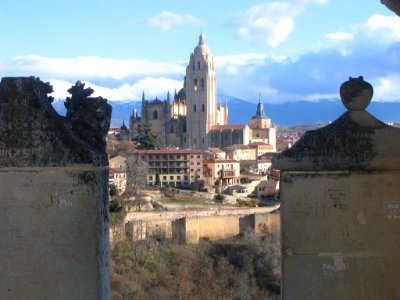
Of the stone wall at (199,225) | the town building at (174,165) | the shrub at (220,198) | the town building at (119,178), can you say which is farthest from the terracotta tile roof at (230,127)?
the stone wall at (199,225)

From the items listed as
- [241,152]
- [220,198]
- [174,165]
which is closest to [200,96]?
[241,152]

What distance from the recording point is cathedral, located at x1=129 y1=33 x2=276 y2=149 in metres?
89.3

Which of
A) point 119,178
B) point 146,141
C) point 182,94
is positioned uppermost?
point 182,94

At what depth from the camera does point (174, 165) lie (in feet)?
190

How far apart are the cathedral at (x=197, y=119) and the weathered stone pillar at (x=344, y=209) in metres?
84.1

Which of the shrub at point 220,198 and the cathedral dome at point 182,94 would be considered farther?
the cathedral dome at point 182,94

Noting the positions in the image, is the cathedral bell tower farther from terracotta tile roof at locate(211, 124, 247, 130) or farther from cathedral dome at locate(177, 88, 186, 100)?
cathedral dome at locate(177, 88, 186, 100)

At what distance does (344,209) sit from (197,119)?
288ft

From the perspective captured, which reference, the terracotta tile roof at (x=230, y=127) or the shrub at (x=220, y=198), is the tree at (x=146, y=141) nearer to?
the shrub at (x=220, y=198)

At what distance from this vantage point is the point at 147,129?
6931 cm

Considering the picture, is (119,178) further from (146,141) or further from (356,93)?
(356,93)

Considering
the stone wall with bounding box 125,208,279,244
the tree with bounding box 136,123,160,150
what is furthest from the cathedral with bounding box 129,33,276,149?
the stone wall with bounding box 125,208,279,244

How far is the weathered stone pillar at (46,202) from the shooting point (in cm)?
301

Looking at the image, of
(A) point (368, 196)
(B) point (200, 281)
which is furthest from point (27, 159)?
(B) point (200, 281)
